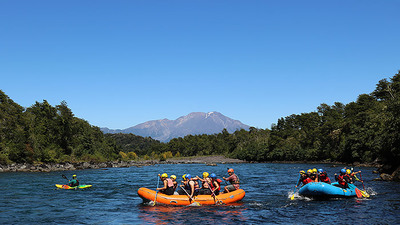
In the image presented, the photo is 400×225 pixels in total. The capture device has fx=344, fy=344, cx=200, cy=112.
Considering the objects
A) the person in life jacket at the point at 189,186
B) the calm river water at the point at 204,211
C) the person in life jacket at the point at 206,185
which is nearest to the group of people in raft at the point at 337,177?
the calm river water at the point at 204,211

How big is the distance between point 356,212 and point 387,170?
22.3m

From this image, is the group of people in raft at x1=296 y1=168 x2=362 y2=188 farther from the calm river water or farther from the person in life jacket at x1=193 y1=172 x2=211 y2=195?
the person in life jacket at x1=193 y1=172 x2=211 y2=195

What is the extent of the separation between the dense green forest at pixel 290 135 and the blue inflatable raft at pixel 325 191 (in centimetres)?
1696

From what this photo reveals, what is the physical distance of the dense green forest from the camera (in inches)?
2138

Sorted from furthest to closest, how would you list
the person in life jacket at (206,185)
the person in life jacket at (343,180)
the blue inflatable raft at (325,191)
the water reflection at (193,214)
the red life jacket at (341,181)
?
1. the red life jacket at (341,181)
2. the person in life jacket at (343,180)
3. the blue inflatable raft at (325,191)
4. the person in life jacket at (206,185)
5. the water reflection at (193,214)

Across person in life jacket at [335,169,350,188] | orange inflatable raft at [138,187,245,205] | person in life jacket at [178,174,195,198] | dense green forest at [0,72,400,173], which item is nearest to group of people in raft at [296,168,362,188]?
person in life jacket at [335,169,350,188]

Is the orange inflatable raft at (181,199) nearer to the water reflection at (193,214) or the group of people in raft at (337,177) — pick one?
the water reflection at (193,214)

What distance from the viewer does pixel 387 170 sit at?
3781 centimetres

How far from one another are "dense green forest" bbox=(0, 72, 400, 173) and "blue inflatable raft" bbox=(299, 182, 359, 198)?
17.0 m

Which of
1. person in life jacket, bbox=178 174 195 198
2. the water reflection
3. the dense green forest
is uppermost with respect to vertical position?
the dense green forest

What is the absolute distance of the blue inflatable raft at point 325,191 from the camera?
22.1 m

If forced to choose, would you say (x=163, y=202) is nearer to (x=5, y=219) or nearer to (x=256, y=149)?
(x=5, y=219)

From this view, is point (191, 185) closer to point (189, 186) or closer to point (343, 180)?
point (189, 186)

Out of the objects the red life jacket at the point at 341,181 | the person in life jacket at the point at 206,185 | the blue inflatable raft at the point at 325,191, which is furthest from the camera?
the red life jacket at the point at 341,181
